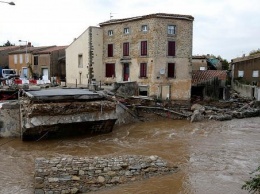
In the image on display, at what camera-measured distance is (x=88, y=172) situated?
12.0 metres

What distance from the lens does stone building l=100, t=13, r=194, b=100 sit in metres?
31.9

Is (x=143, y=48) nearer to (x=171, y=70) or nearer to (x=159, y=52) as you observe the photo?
(x=159, y=52)

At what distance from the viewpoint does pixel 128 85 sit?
1216 inches

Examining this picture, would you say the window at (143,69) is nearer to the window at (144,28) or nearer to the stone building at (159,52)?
the stone building at (159,52)

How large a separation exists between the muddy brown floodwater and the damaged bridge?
0.79 metres

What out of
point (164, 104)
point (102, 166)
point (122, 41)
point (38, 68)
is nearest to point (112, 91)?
point (164, 104)

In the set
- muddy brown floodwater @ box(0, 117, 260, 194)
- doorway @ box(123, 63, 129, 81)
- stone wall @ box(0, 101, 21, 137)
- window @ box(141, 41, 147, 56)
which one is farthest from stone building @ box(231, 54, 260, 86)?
stone wall @ box(0, 101, 21, 137)

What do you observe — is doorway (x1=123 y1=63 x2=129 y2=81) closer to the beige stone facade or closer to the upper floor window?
the upper floor window

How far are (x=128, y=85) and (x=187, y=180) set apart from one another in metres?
18.7

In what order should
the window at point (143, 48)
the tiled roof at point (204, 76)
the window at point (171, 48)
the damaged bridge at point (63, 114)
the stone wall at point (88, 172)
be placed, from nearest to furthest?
the stone wall at point (88, 172), the damaged bridge at point (63, 114), the window at point (171, 48), the window at point (143, 48), the tiled roof at point (204, 76)

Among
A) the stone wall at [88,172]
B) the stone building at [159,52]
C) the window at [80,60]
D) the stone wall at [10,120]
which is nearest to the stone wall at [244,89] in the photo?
the stone building at [159,52]

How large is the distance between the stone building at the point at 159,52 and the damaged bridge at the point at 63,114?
11634mm

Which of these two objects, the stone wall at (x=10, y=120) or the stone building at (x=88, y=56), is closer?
the stone wall at (x=10, y=120)

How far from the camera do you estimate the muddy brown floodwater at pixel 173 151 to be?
40.5 ft
